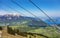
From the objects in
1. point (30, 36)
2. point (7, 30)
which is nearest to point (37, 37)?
point (30, 36)

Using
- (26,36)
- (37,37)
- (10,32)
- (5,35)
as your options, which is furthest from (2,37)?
(37,37)

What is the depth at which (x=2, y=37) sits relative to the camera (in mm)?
4336

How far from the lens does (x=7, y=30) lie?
4.77 m

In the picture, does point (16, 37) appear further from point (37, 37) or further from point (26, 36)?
point (37, 37)

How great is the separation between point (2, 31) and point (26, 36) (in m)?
0.77

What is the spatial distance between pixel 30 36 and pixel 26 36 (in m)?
0.11

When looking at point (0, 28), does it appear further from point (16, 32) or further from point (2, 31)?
point (16, 32)

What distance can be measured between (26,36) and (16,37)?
39cm

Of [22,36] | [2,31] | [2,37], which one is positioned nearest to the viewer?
[2,37]

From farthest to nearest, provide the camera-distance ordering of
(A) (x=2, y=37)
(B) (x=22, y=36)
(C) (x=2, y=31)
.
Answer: (B) (x=22, y=36), (C) (x=2, y=31), (A) (x=2, y=37)

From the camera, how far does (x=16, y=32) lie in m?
5.13

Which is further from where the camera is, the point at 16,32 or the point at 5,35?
the point at 16,32

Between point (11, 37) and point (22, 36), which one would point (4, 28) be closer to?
point (11, 37)

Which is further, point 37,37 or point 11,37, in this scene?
point 37,37
